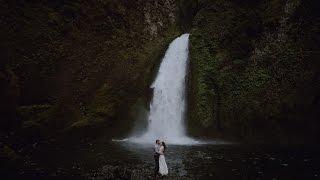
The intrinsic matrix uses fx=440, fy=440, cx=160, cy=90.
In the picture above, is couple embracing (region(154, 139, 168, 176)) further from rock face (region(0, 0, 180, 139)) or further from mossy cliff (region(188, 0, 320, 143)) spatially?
rock face (region(0, 0, 180, 139))

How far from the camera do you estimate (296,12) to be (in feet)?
102

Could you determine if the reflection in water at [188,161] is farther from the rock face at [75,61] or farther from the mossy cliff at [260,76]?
the rock face at [75,61]

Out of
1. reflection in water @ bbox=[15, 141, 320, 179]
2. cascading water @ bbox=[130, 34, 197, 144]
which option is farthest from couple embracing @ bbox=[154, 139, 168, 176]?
cascading water @ bbox=[130, 34, 197, 144]

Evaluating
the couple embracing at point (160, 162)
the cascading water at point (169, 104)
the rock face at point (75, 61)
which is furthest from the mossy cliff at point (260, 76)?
the couple embracing at point (160, 162)

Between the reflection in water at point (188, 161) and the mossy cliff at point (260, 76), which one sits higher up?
the mossy cliff at point (260, 76)

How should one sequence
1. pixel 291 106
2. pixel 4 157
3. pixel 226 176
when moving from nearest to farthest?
1. pixel 226 176
2. pixel 4 157
3. pixel 291 106

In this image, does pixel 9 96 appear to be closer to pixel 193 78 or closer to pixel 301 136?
pixel 193 78

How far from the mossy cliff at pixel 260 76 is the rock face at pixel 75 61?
5.00 m

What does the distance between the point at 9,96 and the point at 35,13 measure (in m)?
7.96

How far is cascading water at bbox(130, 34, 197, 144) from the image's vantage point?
31156 millimetres

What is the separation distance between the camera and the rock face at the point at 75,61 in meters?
31.4

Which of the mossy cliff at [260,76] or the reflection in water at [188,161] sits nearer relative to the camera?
the reflection in water at [188,161]

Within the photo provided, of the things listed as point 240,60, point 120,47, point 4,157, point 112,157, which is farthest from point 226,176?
point 120,47

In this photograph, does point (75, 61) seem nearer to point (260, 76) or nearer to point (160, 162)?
point (260, 76)
